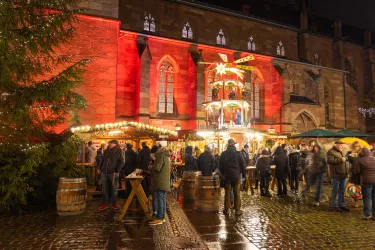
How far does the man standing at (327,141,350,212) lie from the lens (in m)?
8.05

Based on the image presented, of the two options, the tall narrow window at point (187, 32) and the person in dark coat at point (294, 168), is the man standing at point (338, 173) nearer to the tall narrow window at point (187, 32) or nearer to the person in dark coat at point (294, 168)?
the person in dark coat at point (294, 168)

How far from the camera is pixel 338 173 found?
8086 mm

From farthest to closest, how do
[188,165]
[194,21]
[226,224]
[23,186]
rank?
[194,21] < [188,165] < [23,186] < [226,224]

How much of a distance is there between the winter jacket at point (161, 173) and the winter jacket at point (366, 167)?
4.77 m

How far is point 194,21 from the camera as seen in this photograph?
82.7 ft

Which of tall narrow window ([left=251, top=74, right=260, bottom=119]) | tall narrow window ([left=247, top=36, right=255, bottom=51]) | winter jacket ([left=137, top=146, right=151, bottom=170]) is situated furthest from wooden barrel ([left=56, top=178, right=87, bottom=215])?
tall narrow window ([left=247, top=36, right=255, bottom=51])

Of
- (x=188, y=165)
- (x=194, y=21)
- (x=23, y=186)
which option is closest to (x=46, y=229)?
(x=23, y=186)

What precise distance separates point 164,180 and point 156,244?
166 centimetres

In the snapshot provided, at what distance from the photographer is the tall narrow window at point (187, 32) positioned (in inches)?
975

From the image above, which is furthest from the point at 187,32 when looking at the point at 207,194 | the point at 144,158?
the point at 207,194

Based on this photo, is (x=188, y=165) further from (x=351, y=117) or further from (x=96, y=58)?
(x=351, y=117)

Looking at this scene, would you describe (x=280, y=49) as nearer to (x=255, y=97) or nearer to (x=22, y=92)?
(x=255, y=97)

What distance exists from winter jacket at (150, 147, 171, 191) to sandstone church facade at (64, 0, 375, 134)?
398 inches

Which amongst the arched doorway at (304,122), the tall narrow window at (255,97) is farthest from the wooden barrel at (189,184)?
the arched doorway at (304,122)
